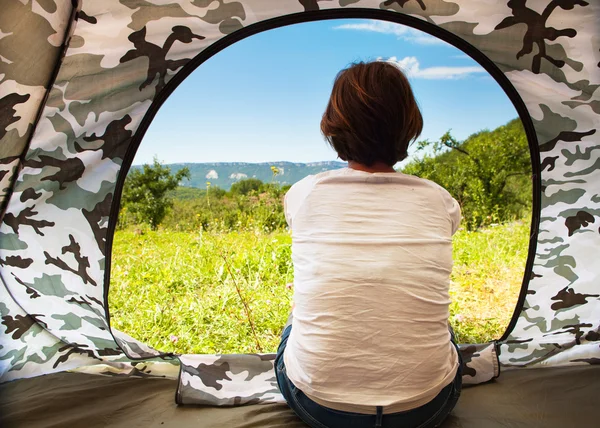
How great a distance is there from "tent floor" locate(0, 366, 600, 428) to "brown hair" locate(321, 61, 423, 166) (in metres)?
0.86

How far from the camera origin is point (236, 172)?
5.63 meters

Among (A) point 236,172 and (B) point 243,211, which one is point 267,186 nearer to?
(B) point 243,211

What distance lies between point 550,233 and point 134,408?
1.66 m

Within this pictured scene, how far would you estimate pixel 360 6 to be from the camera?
153cm

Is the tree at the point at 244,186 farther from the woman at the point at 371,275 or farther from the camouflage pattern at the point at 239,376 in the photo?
the woman at the point at 371,275

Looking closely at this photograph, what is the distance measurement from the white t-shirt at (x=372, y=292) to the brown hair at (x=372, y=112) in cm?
8

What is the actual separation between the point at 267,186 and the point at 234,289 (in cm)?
194

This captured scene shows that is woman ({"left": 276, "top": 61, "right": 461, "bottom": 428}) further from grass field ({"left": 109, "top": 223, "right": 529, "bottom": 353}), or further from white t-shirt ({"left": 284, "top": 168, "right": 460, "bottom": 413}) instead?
grass field ({"left": 109, "top": 223, "right": 529, "bottom": 353})

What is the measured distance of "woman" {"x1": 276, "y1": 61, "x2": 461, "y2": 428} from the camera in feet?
3.10

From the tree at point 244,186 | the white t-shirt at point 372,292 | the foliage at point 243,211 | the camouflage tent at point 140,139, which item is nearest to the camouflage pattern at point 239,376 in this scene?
the camouflage tent at point 140,139

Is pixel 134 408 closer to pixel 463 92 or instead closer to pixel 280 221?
pixel 280 221

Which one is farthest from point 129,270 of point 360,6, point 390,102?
point 390,102

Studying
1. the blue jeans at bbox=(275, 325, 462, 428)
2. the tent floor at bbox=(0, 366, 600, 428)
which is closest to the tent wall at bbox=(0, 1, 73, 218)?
the tent floor at bbox=(0, 366, 600, 428)

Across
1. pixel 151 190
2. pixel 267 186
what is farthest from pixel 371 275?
pixel 151 190
